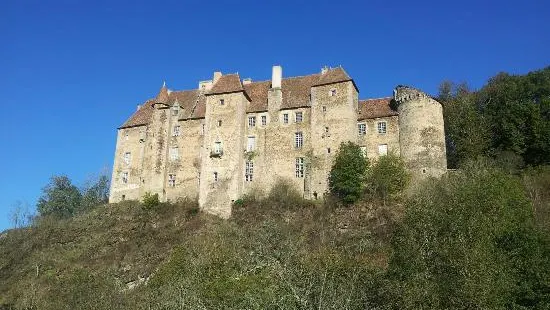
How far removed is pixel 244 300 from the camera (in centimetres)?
2369

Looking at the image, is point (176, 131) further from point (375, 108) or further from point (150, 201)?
point (375, 108)

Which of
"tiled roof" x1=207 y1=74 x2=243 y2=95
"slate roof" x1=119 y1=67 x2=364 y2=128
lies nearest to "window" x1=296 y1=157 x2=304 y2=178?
"slate roof" x1=119 y1=67 x2=364 y2=128

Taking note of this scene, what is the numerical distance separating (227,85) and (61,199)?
35854mm

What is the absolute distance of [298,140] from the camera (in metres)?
48.2

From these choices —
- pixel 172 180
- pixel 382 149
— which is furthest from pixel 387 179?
pixel 172 180

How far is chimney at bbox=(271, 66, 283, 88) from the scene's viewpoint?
51144 millimetres

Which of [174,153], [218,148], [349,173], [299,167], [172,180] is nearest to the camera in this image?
[349,173]

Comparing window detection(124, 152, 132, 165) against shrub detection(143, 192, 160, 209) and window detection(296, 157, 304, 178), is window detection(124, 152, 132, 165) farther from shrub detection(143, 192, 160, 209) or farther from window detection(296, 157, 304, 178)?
window detection(296, 157, 304, 178)

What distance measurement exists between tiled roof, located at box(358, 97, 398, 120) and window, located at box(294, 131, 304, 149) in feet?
17.6

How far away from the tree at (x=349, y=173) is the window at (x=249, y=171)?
297 inches

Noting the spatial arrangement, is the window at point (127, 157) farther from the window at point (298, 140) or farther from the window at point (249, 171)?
the window at point (298, 140)

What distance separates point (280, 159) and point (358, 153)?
727cm

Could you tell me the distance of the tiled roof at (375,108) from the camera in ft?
156

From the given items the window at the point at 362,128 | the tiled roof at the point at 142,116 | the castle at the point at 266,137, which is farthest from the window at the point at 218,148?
the window at the point at 362,128
